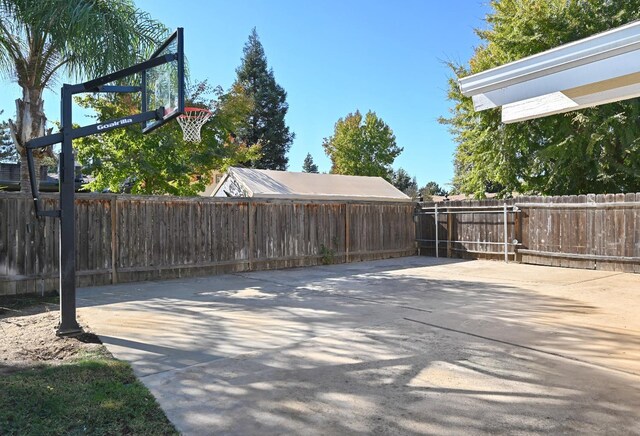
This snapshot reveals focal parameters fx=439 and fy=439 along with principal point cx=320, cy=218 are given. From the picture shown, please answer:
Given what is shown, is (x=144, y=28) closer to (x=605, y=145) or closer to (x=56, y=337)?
(x=56, y=337)

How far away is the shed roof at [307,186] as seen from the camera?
44.9ft

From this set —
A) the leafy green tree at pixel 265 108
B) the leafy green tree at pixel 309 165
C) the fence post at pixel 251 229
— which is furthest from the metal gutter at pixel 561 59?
the leafy green tree at pixel 309 165

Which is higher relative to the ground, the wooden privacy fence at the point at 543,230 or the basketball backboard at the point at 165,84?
the basketball backboard at the point at 165,84

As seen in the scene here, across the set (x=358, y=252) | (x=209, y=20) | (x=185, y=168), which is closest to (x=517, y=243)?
(x=358, y=252)

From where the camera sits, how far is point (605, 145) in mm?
13539

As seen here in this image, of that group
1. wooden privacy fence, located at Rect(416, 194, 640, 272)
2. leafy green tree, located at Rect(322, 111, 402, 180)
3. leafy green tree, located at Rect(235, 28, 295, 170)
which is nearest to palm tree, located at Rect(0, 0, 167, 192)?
wooden privacy fence, located at Rect(416, 194, 640, 272)

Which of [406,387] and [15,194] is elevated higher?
[15,194]

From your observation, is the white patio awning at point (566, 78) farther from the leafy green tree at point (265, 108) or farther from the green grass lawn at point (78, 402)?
the leafy green tree at point (265, 108)

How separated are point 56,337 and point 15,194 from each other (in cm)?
402

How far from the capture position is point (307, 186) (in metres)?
15.4

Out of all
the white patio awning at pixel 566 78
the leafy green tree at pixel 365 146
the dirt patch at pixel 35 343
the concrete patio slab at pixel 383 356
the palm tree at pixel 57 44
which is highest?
the leafy green tree at pixel 365 146

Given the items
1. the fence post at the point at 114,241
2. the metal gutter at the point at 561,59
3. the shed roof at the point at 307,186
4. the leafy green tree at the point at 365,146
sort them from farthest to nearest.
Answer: the leafy green tree at the point at 365,146 < the shed roof at the point at 307,186 < the fence post at the point at 114,241 < the metal gutter at the point at 561,59

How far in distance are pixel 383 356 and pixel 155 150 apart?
884 centimetres

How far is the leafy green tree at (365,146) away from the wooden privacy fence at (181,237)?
22563 mm
